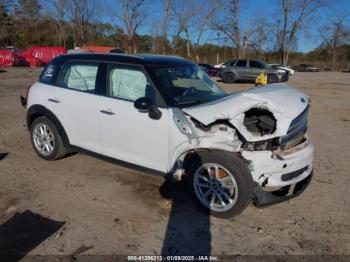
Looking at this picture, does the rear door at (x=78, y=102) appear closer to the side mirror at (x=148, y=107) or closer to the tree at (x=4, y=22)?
the side mirror at (x=148, y=107)

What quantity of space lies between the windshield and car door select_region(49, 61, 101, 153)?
982 mm

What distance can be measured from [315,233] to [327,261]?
1.50 ft

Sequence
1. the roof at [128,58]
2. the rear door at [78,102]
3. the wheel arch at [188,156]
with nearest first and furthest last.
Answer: the wheel arch at [188,156] → the roof at [128,58] → the rear door at [78,102]

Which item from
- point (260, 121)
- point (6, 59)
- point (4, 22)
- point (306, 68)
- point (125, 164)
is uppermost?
point (4, 22)

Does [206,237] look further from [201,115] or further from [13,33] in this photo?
[13,33]

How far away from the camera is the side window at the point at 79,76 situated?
179 inches

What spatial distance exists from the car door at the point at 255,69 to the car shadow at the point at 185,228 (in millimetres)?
18247

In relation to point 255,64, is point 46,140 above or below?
below

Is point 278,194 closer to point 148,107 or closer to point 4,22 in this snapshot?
point 148,107

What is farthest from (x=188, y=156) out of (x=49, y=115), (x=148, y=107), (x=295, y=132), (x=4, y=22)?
(x=4, y=22)

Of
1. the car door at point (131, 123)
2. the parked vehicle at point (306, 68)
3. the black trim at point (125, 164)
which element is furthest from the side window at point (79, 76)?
the parked vehicle at point (306, 68)

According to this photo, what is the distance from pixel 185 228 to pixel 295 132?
5.14 feet

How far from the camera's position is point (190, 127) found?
370 cm

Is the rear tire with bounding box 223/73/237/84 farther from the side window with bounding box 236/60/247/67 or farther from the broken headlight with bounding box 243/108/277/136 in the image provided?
the broken headlight with bounding box 243/108/277/136
